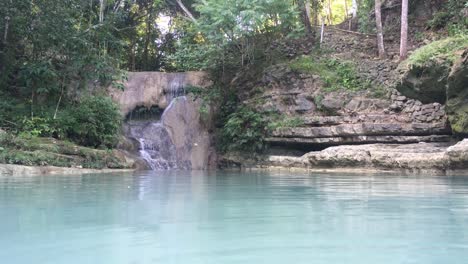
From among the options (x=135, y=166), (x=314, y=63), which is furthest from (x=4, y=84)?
(x=314, y=63)

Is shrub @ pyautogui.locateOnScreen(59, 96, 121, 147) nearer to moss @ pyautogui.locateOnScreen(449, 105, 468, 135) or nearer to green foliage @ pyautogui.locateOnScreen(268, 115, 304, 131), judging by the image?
green foliage @ pyautogui.locateOnScreen(268, 115, 304, 131)

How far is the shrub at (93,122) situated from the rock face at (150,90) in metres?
2.81

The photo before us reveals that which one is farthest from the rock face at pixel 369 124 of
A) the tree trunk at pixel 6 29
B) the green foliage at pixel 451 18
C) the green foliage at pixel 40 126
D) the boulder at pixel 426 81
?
the tree trunk at pixel 6 29

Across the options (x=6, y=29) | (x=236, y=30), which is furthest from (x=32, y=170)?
(x=236, y=30)

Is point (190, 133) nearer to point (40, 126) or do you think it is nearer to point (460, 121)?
point (40, 126)

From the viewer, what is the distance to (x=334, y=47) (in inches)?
750

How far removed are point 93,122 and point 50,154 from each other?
9.70 ft

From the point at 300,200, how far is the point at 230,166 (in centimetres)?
1173

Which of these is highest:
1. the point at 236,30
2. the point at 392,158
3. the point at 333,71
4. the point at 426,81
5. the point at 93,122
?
the point at 236,30

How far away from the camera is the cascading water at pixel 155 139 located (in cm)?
1652

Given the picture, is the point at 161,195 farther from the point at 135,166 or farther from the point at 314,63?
the point at 314,63

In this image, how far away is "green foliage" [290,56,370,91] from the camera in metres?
16.4

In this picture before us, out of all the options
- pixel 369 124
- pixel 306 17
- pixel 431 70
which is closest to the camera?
pixel 431 70

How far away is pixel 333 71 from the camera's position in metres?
17.4
